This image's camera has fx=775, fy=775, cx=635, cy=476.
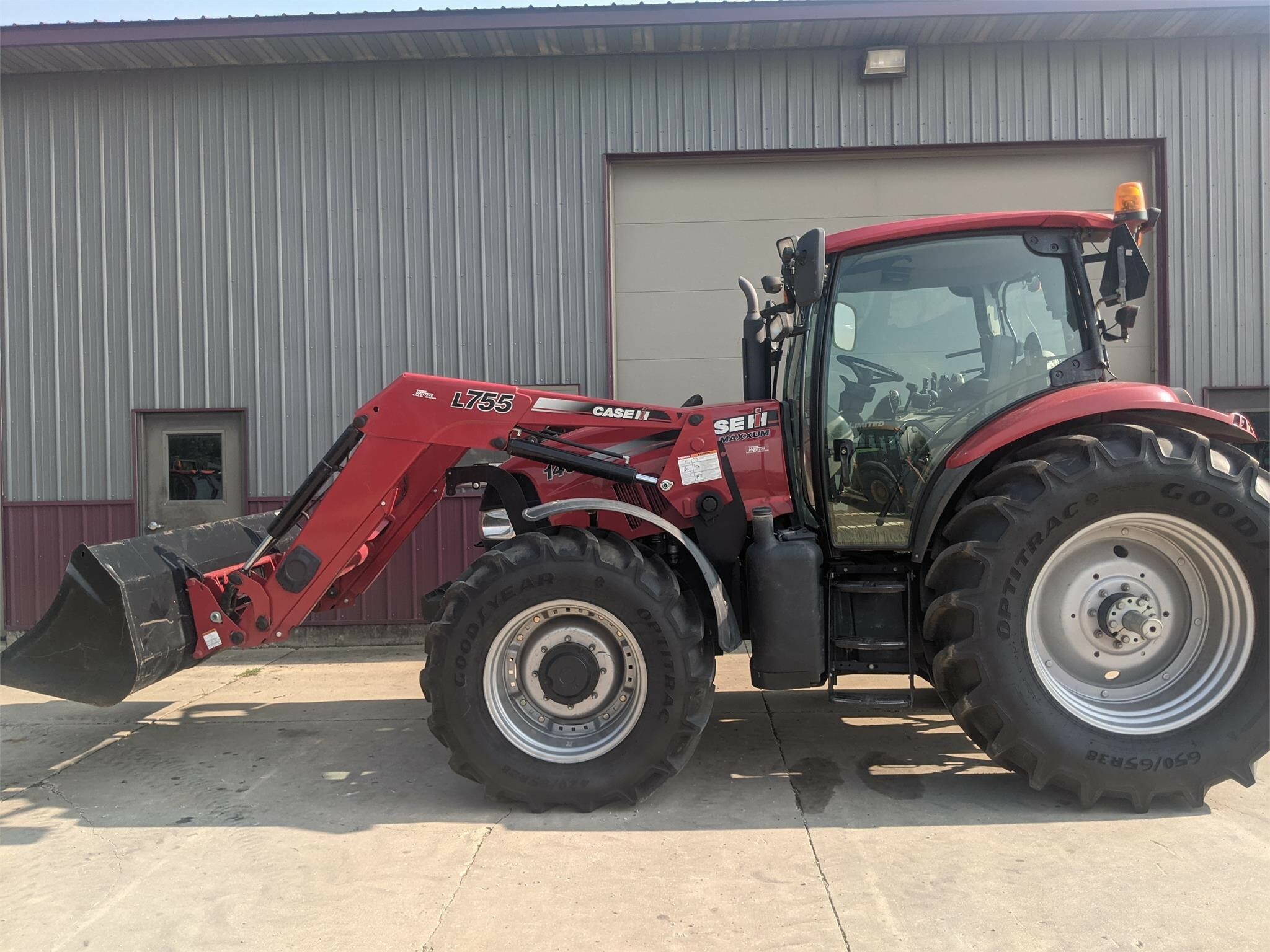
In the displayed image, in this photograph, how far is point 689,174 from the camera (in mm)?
6832

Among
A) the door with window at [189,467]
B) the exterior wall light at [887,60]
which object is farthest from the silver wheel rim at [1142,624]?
the door with window at [189,467]

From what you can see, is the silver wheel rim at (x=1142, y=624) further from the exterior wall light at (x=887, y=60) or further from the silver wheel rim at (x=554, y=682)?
the exterior wall light at (x=887, y=60)

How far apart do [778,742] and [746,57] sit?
5.59m

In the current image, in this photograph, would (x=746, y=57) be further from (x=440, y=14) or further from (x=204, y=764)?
(x=204, y=764)

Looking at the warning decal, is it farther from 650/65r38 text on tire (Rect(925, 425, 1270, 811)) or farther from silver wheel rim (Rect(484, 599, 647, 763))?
650/65r38 text on tire (Rect(925, 425, 1270, 811))

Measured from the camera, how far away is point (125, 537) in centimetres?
686

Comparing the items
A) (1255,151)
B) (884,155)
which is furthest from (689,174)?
(1255,151)

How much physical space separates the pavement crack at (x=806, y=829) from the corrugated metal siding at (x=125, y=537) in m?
3.18

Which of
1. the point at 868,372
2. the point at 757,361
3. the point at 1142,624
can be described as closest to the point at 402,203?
the point at 757,361

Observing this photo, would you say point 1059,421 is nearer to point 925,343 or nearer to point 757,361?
point 925,343

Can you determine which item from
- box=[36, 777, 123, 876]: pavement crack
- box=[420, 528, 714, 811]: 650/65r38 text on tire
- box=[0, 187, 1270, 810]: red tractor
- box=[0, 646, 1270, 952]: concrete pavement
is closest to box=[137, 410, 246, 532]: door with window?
box=[0, 646, 1270, 952]: concrete pavement

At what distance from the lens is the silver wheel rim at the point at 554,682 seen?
3.47 meters

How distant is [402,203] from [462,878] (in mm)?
5689

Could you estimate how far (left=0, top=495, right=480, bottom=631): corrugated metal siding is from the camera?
671 centimetres
